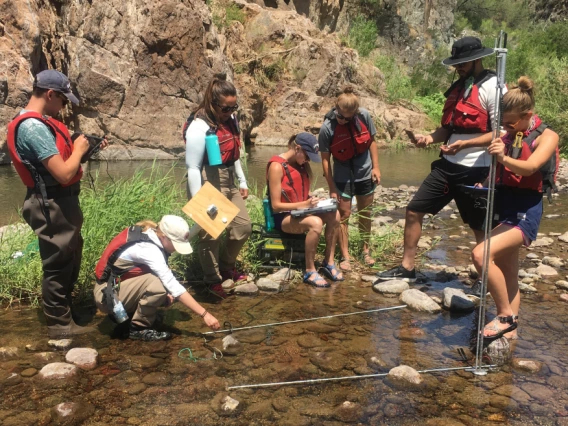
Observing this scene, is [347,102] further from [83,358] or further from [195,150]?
[83,358]

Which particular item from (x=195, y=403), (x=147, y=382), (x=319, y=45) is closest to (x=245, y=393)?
(x=195, y=403)

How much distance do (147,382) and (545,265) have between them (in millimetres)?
4076

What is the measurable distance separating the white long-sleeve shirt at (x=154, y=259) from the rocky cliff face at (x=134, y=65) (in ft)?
30.8

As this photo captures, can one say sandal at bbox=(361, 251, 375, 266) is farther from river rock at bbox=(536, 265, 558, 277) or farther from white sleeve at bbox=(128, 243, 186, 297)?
white sleeve at bbox=(128, 243, 186, 297)

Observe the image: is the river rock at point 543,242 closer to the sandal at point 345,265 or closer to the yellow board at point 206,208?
the sandal at point 345,265

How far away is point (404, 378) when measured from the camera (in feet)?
10.6

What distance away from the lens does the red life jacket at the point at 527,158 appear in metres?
3.40

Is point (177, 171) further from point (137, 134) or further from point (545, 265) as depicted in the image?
point (545, 265)

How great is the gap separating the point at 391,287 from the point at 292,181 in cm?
129

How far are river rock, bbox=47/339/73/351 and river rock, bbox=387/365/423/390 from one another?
2143 mm

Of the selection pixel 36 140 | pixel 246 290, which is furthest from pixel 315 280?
pixel 36 140

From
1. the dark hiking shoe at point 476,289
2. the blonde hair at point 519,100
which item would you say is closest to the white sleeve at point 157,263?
the blonde hair at point 519,100

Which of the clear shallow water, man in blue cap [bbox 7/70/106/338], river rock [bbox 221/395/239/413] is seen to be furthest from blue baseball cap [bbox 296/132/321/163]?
river rock [bbox 221/395/239/413]

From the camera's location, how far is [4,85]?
11273 mm
